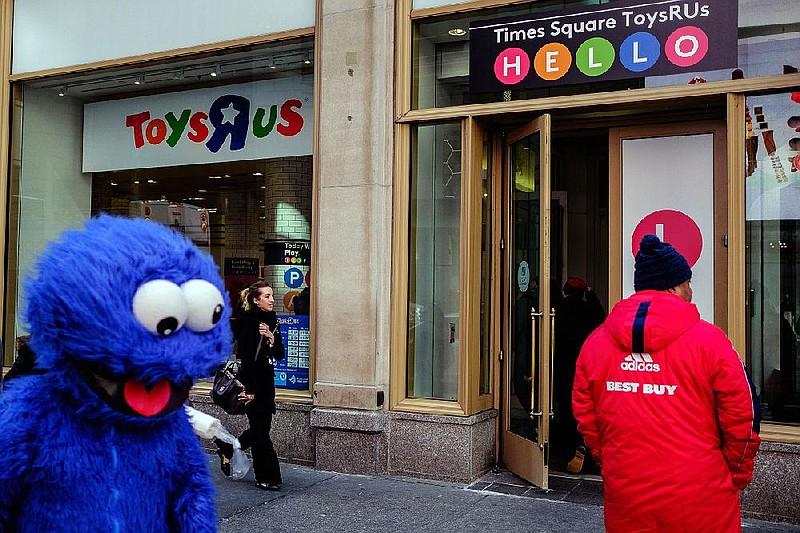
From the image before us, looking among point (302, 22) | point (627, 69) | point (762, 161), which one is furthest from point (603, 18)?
point (302, 22)

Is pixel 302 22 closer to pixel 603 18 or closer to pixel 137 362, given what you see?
pixel 603 18

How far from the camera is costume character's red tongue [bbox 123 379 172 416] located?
8.25 ft

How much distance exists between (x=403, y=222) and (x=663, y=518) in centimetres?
479

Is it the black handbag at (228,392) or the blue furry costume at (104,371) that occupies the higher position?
the blue furry costume at (104,371)

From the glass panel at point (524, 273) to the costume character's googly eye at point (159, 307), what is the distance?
206 inches

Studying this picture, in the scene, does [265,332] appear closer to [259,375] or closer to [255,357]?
[255,357]

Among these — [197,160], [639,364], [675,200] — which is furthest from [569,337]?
[639,364]

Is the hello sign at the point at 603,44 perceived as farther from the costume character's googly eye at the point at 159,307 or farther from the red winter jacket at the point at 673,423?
the costume character's googly eye at the point at 159,307

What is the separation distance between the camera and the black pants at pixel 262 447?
7.09 m

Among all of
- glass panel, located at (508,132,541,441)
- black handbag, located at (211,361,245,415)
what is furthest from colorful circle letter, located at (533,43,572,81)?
black handbag, located at (211,361,245,415)

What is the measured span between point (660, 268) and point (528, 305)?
3956mm

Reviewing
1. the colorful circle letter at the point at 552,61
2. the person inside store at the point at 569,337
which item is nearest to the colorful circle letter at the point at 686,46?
the colorful circle letter at the point at 552,61

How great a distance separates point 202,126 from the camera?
952cm

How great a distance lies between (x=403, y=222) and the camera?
25.8ft
